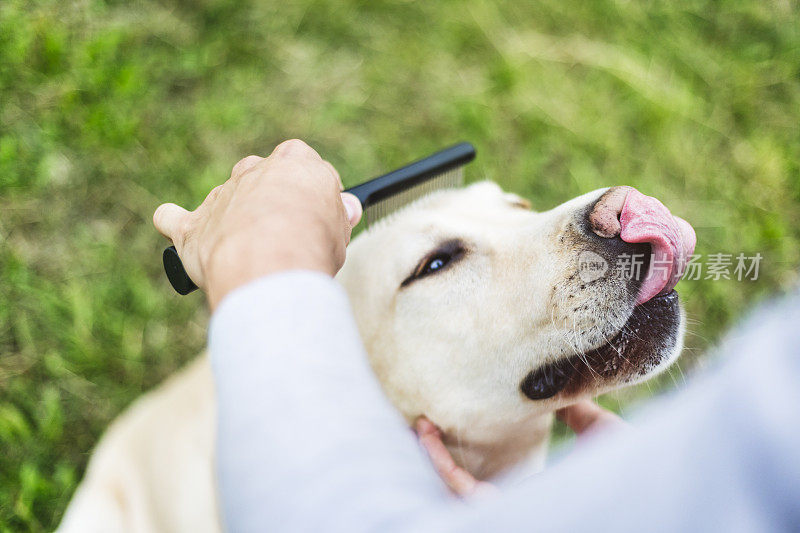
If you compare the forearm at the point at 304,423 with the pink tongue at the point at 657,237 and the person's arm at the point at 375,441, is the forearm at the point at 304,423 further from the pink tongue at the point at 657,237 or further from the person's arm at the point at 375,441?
the pink tongue at the point at 657,237

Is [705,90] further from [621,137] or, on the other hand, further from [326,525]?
[326,525]

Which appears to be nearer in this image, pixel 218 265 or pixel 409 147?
pixel 218 265

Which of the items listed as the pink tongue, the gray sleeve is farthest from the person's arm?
the pink tongue

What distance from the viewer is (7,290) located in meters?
2.52

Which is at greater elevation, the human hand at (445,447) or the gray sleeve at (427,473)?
the gray sleeve at (427,473)

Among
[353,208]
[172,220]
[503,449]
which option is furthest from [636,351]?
[172,220]

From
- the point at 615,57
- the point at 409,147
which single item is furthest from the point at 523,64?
the point at 409,147

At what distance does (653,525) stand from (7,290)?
8.77 ft

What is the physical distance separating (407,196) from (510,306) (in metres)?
0.52

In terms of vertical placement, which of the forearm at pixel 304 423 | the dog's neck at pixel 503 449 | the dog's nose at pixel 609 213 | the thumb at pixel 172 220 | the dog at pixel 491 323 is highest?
the forearm at pixel 304 423

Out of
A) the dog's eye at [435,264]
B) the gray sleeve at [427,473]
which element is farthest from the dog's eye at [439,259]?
the gray sleeve at [427,473]

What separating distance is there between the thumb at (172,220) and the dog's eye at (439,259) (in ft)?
2.03

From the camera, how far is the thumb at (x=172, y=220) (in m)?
1.15

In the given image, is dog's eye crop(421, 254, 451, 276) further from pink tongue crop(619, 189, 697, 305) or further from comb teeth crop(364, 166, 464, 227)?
pink tongue crop(619, 189, 697, 305)
